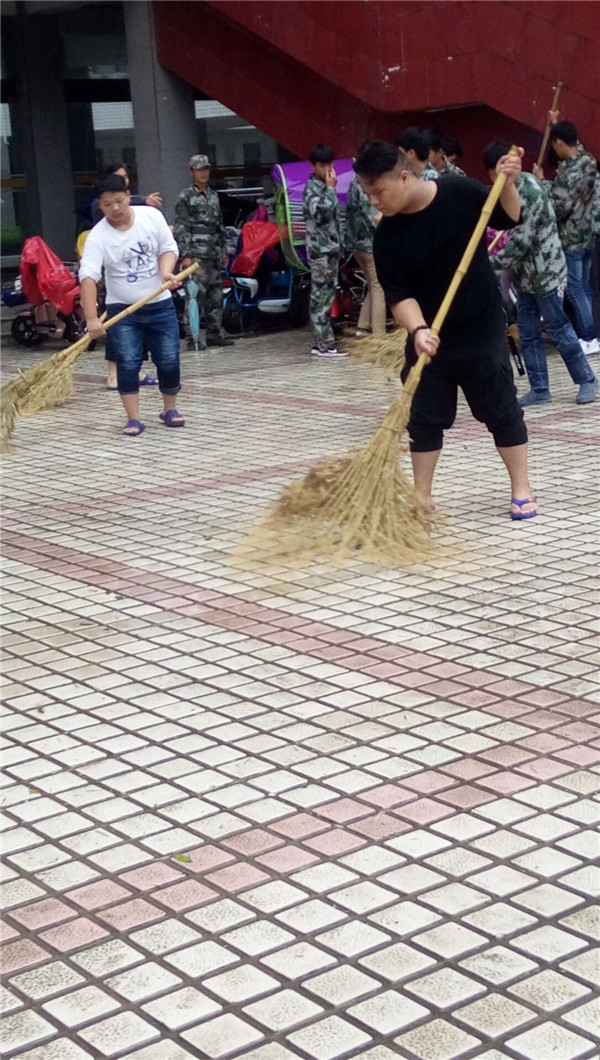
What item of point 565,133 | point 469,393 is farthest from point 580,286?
point 469,393

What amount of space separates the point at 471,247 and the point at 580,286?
428cm

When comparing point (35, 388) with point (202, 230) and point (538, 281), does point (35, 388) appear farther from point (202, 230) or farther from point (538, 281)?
point (202, 230)

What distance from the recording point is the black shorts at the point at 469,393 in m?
5.38

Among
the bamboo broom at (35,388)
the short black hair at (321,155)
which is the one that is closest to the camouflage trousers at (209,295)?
the short black hair at (321,155)

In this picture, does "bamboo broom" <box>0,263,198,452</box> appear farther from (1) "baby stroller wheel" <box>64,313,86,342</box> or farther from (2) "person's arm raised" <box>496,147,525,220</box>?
(1) "baby stroller wheel" <box>64,313,86,342</box>

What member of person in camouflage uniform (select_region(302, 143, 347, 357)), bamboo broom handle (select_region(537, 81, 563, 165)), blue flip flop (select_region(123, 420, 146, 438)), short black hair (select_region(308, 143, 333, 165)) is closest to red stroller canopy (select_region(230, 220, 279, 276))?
person in camouflage uniform (select_region(302, 143, 347, 357))

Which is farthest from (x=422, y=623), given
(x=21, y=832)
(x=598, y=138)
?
(x=598, y=138)

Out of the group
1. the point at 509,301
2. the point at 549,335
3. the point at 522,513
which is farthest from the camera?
the point at 509,301

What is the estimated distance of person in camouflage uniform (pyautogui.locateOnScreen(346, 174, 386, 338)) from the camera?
36.4ft

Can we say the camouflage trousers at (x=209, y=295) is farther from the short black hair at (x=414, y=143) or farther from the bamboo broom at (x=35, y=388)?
the short black hair at (x=414, y=143)

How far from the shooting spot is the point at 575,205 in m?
8.98

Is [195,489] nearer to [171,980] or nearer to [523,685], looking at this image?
[523,685]

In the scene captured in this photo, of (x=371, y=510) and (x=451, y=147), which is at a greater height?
(x=451, y=147)

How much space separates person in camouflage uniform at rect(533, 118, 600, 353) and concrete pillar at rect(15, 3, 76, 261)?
9.16 metres
